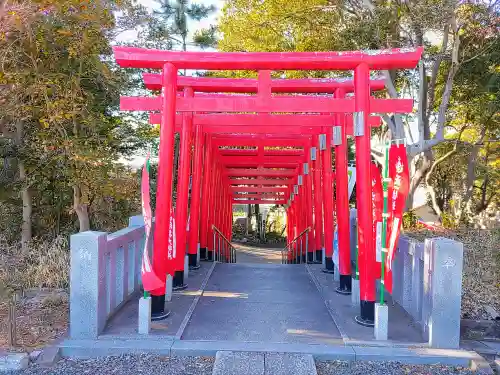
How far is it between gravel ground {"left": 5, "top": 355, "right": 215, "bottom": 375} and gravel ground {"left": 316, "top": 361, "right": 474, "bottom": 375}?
0.99m

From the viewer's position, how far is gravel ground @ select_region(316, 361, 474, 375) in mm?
3430

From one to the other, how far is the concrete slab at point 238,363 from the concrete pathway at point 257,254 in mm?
11290

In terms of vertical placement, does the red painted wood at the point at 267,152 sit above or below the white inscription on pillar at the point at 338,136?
above

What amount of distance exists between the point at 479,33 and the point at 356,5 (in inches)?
119

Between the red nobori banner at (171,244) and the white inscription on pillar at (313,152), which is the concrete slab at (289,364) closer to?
the red nobori banner at (171,244)

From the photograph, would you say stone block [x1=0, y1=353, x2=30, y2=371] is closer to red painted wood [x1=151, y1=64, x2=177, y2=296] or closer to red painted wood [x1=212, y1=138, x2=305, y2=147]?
red painted wood [x1=151, y1=64, x2=177, y2=296]

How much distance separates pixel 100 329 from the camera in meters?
3.95

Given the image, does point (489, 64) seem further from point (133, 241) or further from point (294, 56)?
point (133, 241)

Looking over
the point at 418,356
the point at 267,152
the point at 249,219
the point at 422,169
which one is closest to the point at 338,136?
the point at 418,356

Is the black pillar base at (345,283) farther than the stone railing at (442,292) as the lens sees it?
Yes

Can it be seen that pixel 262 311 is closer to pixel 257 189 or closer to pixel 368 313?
pixel 368 313

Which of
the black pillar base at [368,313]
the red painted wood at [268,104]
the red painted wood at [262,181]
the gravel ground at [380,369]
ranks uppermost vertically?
the red painted wood at [268,104]

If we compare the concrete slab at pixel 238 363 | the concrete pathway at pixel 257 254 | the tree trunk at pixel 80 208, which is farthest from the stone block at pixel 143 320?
the concrete pathway at pixel 257 254

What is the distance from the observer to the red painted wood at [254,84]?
222 inches
